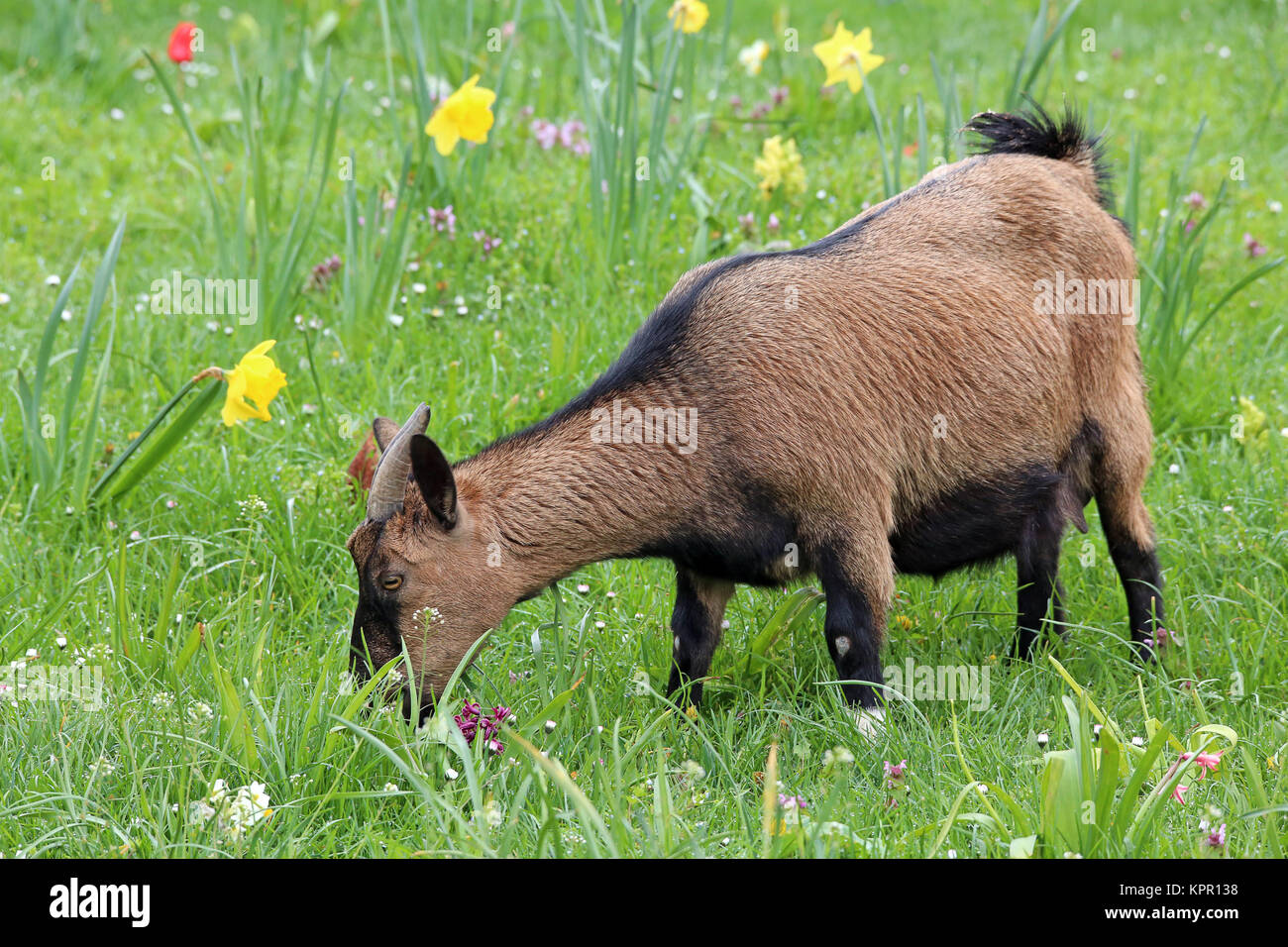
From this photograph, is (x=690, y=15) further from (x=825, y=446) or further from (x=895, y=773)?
(x=895, y=773)

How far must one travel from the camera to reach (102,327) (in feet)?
20.1

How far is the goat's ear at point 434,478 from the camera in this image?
352 cm

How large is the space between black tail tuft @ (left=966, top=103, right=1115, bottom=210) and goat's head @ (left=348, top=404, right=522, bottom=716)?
7.74 ft

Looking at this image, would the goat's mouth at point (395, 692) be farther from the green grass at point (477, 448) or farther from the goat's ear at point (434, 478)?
the goat's ear at point (434, 478)

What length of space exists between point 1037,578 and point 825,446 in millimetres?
1115

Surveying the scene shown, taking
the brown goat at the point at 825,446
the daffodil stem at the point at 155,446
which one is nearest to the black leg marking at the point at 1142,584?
the brown goat at the point at 825,446

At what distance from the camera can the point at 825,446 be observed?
156 inches

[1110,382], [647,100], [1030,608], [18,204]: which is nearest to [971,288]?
[1110,382]

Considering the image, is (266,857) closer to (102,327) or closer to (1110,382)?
(1110,382)

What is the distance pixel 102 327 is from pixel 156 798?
3263 mm

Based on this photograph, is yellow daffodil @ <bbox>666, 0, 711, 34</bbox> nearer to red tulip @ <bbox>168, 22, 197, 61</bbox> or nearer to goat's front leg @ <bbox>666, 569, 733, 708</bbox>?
red tulip @ <bbox>168, 22, 197, 61</bbox>

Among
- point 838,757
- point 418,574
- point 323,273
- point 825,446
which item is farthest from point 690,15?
point 838,757

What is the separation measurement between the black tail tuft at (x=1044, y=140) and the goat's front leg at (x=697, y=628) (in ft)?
6.19

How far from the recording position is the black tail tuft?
16.0ft
